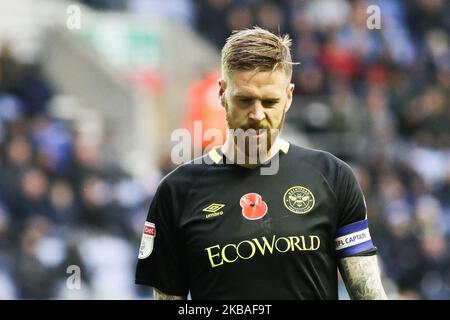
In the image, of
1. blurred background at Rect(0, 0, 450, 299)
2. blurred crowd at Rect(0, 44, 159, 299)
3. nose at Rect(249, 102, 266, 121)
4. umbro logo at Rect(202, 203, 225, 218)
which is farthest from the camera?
blurred background at Rect(0, 0, 450, 299)

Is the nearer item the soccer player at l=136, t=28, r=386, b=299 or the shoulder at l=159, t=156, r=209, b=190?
the soccer player at l=136, t=28, r=386, b=299

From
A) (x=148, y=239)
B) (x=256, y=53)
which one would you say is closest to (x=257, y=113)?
(x=256, y=53)

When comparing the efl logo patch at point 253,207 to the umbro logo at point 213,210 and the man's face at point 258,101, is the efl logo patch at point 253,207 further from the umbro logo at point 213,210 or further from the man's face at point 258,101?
the man's face at point 258,101

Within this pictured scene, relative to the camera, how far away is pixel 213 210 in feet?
12.8

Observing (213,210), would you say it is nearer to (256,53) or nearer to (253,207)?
(253,207)

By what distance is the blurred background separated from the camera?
1081 centimetres

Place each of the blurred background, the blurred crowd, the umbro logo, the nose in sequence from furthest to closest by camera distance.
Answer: the blurred background
the blurred crowd
the umbro logo
the nose

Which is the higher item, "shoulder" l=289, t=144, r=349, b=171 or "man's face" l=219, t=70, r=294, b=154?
"man's face" l=219, t=70, r=294, b=154

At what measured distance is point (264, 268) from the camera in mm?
3758

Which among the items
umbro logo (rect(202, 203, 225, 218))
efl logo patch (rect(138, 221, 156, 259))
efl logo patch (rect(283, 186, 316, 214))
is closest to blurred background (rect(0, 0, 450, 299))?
efl logo patch (rect(138, 221, 156, 259))

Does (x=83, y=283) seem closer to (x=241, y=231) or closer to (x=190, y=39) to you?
(x=190, y=39)

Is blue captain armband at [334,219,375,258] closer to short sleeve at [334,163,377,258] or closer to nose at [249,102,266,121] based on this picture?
short sleeve at [334,163,377,258]

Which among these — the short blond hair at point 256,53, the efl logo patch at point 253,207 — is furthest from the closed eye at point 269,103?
the efl logo patch at point 253,207

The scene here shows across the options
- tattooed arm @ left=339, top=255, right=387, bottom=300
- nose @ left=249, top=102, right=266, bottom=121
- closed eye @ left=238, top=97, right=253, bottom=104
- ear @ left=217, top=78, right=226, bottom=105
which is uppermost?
ear @ left=217, top=78, right=226, bottom=105
